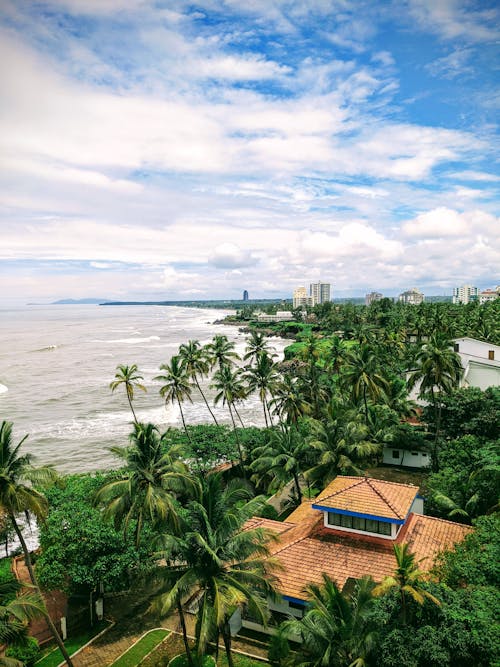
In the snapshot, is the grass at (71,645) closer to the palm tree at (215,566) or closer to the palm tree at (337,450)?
the palm tree at (215,566)

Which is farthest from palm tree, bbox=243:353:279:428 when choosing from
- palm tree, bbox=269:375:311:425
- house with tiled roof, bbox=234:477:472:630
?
house with tiled roof, bbox=234:477:472:630

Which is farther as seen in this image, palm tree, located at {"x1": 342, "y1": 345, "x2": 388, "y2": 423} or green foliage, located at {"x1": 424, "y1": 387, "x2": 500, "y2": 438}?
palm tree, located at {"x1": 342, "y1": 345, "x2": 388, "y2": 423}

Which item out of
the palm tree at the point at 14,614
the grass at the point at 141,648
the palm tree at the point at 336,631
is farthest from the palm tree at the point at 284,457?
the palm tree at the point at 14,614

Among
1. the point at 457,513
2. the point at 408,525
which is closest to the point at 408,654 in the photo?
the point at 408,525

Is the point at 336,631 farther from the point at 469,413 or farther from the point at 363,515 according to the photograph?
the point at 469,413

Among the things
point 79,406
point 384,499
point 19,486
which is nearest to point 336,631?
A: point 384,499

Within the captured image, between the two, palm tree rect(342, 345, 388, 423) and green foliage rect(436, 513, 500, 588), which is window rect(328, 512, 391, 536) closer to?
green foliage rect(436, 513, 500, 588)
